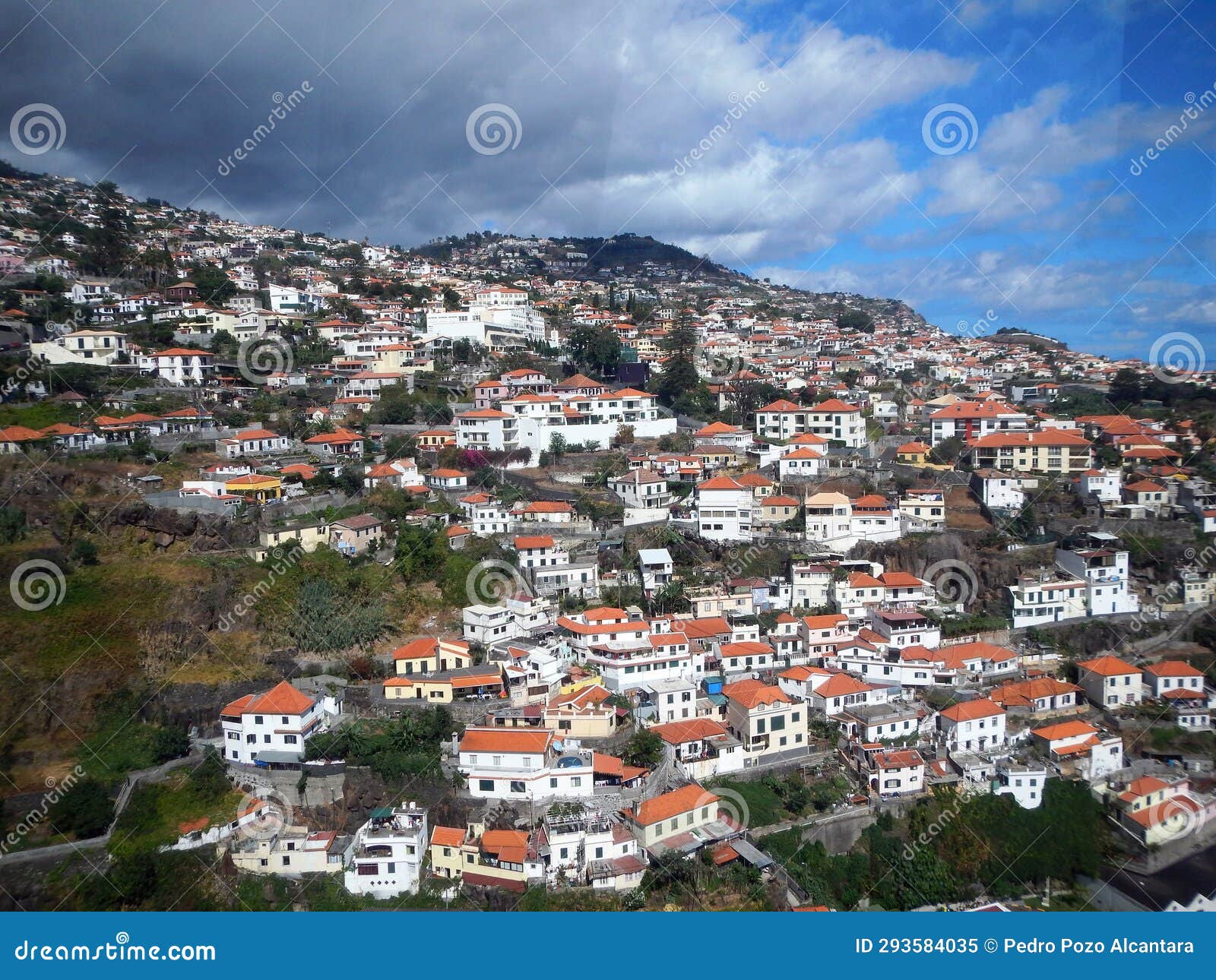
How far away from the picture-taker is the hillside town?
747 cm

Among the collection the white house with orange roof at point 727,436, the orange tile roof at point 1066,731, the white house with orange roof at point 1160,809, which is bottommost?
the white house with orange roof at point 1160,809

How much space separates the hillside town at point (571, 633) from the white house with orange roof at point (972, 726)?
1.4 inches

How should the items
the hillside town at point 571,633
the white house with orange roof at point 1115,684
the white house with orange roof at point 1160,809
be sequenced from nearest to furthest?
the hillside town at point 571,633, the white house with orange roof at point 1160,809, the white house with orange roof at point 1115,684

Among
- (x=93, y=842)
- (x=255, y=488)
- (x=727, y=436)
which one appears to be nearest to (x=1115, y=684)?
(x=727, y=436)

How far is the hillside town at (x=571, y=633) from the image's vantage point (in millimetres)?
7469

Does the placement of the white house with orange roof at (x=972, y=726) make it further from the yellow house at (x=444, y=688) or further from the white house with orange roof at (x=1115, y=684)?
the yellow house at (x=444, y=688)

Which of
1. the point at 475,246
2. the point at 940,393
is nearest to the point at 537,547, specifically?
the point at 940,393

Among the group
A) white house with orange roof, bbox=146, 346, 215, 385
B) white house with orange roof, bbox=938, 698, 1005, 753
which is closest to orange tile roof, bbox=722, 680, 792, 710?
white house with orange roof, bbox=938, 698, 1005, 753

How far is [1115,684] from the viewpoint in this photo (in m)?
10.0

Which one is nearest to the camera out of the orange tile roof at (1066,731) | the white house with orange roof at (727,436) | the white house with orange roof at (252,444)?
the orange tile roof at (1066,731)

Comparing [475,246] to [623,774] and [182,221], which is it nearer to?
[182,221]

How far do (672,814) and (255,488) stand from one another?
738cm

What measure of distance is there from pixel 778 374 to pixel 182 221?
25.1 meters

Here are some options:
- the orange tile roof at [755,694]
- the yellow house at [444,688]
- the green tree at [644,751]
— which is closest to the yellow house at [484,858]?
the green tree at [644,751]
